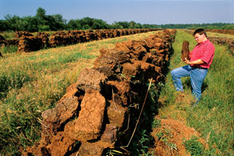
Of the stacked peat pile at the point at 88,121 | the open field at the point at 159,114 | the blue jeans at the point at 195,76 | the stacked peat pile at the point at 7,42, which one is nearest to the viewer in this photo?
the stacked peat pile at the point at 88,121

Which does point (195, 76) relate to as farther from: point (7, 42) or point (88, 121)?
point (7, 42)

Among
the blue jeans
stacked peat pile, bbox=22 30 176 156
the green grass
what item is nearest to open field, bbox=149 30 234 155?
the green grass

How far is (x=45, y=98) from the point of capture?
2770 mm

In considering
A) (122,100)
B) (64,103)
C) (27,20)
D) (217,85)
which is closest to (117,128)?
(122,100)

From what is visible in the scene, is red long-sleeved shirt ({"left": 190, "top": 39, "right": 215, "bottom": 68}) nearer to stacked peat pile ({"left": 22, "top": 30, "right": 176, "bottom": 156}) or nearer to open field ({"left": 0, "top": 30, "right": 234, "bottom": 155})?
open field ({"left": 0, "top": 30, "right": 234, "bottom": 155})

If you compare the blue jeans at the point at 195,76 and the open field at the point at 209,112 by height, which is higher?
the blue jeans at the point at 195,76

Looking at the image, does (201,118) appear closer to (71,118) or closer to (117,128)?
(117,128)

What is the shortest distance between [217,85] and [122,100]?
427 centimetres

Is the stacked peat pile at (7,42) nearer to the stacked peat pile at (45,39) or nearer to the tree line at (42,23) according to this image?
the stacked peat pile at (45,39)

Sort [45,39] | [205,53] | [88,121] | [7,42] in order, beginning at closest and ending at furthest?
[88,121] → [205,53] → [7,42] → [45,39]

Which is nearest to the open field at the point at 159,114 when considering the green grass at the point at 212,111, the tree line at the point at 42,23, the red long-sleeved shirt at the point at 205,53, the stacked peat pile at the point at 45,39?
the green grass at the point at 212,111

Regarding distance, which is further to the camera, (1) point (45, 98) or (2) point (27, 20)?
(2) point (27, 20)

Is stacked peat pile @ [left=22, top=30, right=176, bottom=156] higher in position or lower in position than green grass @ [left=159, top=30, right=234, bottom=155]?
higher

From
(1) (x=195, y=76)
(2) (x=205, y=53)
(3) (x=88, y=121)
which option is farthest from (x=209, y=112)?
(3) (x=88, y=121)
